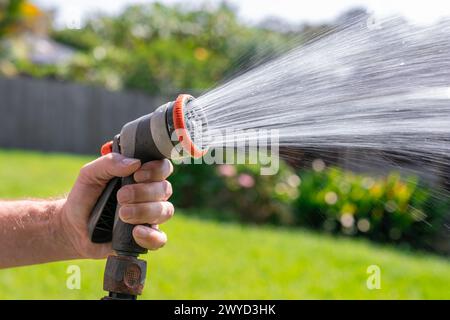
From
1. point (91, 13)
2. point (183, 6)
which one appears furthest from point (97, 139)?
point (91, 13)

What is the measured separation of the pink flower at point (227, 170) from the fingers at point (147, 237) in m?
6.14

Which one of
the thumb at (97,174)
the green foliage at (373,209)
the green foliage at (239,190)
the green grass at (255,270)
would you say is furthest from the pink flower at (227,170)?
the thumb at (97,174)

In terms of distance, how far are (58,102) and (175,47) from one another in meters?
3.00

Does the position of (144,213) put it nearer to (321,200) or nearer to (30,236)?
(30,236)

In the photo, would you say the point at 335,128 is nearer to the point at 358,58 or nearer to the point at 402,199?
the point at 358,58

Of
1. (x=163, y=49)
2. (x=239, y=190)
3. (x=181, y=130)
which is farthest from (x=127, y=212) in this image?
(x=163, y=49)

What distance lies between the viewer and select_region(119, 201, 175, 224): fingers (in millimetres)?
1809

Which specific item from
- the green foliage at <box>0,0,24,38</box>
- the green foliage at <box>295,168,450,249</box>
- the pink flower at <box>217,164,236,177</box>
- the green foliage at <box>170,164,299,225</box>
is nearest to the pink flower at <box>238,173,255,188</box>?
the green foliage at <box>170,164,299,225</box>

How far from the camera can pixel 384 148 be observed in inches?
92.7

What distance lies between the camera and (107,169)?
1851mm

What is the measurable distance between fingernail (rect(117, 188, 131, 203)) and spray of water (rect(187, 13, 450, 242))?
43cm

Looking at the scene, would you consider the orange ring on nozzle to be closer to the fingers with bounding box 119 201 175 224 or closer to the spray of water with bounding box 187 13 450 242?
the fingers with bounding box 119 201 175 224

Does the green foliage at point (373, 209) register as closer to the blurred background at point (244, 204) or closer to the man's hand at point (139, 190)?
the blurred background at point (244, 204)

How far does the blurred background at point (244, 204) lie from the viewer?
473cm
